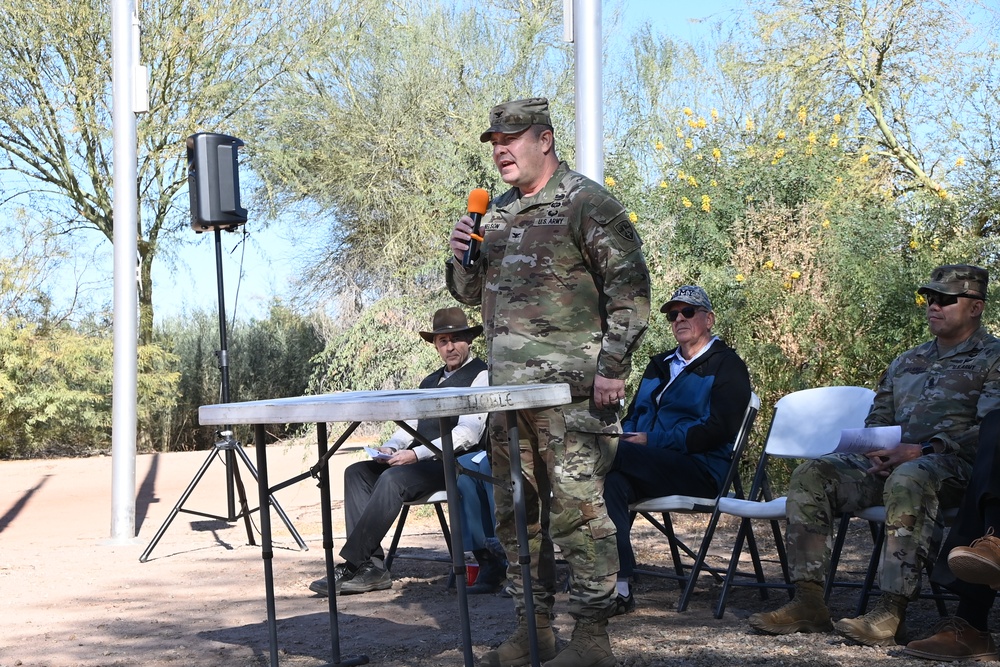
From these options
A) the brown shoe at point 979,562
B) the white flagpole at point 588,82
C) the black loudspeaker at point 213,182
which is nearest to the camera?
the brown shoe at point 979,562

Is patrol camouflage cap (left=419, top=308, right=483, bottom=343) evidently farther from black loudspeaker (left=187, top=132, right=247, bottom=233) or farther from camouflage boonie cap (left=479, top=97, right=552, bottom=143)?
camouflage boonie cap (left=479, top=97, right=552, bottom=143)

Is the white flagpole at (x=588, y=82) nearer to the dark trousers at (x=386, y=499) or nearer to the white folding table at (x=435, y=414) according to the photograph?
the dark trousers at (x=386, y=499)

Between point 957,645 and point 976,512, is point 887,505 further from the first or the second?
point 957,645

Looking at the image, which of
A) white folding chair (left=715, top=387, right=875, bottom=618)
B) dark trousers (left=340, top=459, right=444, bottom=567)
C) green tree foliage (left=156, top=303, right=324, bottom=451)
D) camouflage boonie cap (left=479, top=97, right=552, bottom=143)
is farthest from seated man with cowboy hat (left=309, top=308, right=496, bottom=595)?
green tree foliage (left=156, top=303, right=324, bottom=451)

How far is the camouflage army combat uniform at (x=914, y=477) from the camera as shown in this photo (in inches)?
158

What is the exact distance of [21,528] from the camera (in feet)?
29.9

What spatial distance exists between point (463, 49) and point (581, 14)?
27.2 feet

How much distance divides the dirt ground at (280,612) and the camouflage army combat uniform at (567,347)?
1.46 feet

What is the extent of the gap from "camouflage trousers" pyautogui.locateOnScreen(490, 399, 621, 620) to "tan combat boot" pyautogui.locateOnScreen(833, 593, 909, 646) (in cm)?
91

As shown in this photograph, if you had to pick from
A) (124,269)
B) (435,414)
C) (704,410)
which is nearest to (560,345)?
(435,414)

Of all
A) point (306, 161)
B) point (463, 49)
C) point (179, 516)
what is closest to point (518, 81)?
point (463, 49)

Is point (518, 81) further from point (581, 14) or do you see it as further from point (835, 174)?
point (581, 14)

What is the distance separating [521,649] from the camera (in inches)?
146

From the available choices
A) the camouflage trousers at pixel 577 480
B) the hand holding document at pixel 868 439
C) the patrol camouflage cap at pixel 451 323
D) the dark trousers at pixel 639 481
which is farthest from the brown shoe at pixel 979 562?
the patrol camouflage cap at pixel 451 323
